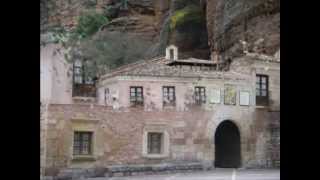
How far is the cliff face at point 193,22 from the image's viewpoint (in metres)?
6.71

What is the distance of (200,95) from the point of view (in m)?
6.88

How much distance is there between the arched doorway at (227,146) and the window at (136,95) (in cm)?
104

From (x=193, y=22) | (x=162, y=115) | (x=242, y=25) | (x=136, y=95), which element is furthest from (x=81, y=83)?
(x=242, y=25)

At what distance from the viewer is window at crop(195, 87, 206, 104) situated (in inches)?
271

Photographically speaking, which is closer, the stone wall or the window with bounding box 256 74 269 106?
the stone wall

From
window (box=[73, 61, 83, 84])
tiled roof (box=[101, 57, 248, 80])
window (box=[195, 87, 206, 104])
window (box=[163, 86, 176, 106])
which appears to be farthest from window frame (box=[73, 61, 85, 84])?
window (box=[195, 87, 206, 104])

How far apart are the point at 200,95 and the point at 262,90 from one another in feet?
2.50

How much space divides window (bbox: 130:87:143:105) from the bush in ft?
2.73

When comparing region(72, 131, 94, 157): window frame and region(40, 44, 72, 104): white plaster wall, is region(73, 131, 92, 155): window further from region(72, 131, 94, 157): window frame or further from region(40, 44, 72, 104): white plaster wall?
region(40, 44, 72, 104): white plaster wall

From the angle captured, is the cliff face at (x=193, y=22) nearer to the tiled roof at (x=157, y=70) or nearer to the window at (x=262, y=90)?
the tiled roof at (x=157, y=70)

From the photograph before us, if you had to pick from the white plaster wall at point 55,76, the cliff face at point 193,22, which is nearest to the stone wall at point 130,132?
the white plaster wall at point 55,76

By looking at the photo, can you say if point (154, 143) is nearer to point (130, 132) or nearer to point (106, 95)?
point (130, 132)

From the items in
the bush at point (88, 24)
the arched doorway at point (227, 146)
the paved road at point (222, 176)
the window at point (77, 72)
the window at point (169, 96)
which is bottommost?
the paved road at point (222, 176)
